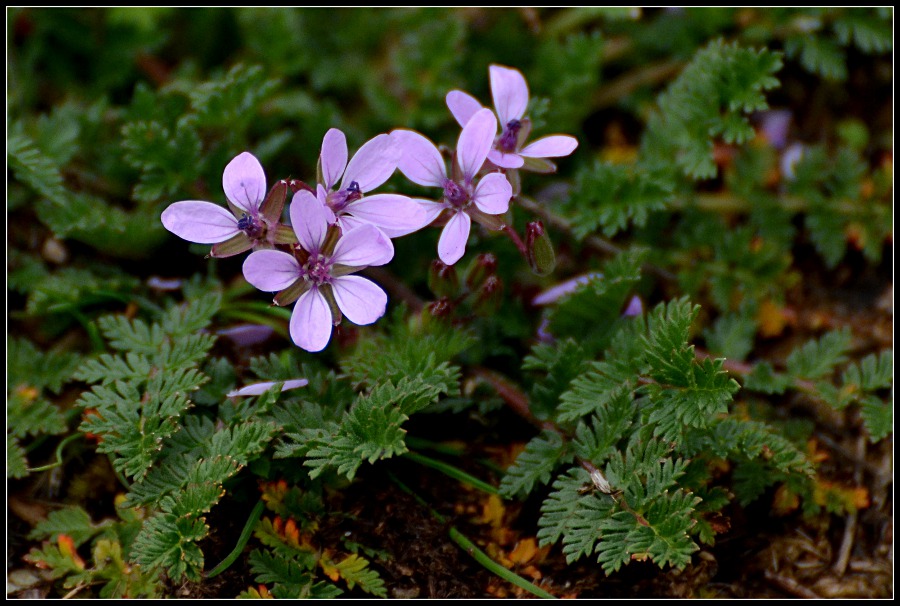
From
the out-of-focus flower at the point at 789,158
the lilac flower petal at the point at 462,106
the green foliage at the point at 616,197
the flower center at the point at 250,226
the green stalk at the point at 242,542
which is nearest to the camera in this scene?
the flower center at the point at 250,226

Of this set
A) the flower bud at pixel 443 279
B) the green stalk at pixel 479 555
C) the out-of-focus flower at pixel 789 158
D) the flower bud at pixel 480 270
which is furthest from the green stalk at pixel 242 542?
the out-of-focus flower at pixel 789 158

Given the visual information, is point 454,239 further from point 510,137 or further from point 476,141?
point 510,137

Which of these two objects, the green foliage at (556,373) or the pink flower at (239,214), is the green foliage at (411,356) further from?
the pink flower at (239,214)

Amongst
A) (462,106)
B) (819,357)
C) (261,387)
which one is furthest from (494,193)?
(819,357)

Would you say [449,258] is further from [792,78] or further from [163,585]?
[792,78]

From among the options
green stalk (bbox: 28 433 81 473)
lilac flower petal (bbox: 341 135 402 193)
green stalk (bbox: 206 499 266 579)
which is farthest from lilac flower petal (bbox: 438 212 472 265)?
green stalk (bbox: 28 433 81 473)

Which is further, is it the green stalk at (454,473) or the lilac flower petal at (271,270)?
the green stalk at (454,473)

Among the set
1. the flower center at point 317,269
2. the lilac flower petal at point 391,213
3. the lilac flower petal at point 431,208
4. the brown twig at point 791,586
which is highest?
the lilac flower petal at point 391,213
